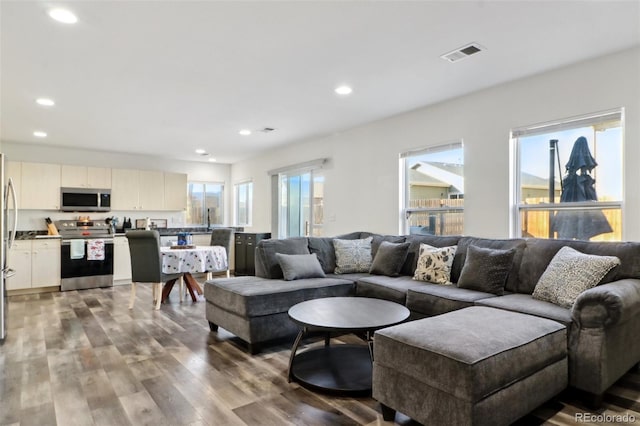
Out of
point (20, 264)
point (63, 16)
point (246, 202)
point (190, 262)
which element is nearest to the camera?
point (63, 16)

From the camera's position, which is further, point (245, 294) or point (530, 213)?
point (530, 213)

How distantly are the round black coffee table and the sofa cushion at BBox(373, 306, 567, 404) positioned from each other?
1.09 feet

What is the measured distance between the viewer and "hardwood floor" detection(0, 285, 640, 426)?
6.89ft

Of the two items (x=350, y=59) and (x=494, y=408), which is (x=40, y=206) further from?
(x=494, y=408)

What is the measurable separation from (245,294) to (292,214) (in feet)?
12.5

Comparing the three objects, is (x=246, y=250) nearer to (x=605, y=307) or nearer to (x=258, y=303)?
(x=258, y=303)

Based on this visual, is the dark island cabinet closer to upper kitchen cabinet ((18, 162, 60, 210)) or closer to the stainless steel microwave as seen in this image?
the stainless steel microwave

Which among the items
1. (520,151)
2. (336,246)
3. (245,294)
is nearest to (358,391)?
(245,294)

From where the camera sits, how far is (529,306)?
8.45 feet

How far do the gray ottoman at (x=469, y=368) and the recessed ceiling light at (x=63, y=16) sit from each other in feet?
9.03

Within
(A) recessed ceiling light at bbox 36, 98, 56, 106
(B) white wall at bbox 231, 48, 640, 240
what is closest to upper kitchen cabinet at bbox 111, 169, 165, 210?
(A) recessed ceiling light at bbox 36, 98, 56, 106

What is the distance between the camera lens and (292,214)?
6.87 meters

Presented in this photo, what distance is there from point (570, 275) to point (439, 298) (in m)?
0.92

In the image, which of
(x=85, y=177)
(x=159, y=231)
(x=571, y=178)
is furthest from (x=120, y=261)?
(x=571, y=178)
